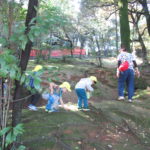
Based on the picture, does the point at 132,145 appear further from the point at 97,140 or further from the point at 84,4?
the point at 84,4

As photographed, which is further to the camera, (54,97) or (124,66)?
(124,66)

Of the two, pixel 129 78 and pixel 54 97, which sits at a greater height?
pixel 129 78

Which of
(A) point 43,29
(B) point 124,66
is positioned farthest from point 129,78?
(A) point 43,29

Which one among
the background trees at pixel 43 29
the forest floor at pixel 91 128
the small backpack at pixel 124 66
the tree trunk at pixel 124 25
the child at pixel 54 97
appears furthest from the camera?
the tree trunk at pixel 124 25

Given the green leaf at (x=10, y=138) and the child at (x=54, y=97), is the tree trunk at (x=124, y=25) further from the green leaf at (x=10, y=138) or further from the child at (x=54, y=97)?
the green leaf at (x=10, y=138)

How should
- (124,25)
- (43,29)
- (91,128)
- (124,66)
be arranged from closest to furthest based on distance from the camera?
(43,29)
(91,128)
(124,66)
(124,25)

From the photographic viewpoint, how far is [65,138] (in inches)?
162

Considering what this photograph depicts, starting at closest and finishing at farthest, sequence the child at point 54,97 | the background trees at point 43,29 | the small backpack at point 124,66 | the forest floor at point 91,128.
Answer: the background trees at point 43,29, the forest floor at point 91,128, the child at point 54,97, the small backpack at point 124,66

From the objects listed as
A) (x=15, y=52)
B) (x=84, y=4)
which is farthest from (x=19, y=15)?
(x=84, y=4)

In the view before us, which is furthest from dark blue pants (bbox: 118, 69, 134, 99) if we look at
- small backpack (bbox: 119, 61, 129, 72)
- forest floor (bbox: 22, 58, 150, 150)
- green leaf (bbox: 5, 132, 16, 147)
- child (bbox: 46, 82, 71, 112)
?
green leaf (bbox: 5, 132, 16, 147)

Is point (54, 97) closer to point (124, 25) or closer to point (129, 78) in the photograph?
point (129, 78)

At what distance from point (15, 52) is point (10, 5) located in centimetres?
61

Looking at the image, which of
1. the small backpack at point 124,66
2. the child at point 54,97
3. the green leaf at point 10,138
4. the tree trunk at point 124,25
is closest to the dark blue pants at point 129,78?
the small backpack at point 124,66

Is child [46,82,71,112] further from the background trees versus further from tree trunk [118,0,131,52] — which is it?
tree trunk [118,0,131,52]
